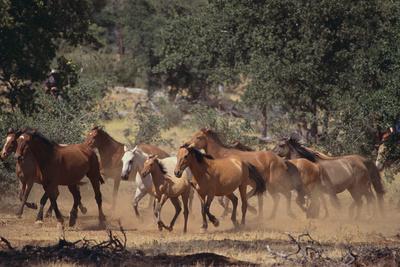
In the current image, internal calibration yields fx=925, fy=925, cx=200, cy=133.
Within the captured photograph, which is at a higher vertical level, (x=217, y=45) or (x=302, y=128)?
(x=217, y=45)

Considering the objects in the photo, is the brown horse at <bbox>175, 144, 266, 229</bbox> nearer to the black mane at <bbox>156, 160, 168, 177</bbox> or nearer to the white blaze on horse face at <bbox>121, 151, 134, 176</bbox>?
the black mane at <bbox>156, 160, 168, 177</bbox>

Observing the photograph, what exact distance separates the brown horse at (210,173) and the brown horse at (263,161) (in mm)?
1400

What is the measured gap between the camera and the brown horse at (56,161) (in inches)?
717

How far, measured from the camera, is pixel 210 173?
18562mm

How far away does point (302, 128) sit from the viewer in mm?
30359

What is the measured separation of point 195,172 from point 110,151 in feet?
16.8

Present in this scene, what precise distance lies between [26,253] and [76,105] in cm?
1493

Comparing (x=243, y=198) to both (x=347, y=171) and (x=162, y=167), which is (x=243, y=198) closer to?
(x=162, y=167)

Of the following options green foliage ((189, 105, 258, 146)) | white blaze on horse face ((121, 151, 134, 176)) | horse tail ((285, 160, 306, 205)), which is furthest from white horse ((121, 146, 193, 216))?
green foliage ((189, 105, 258, 146))

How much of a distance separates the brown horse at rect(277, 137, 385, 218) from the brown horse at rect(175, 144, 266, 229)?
11.1ft

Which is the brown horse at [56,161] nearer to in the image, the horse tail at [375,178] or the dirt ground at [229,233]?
the dirt ground at [229,233]

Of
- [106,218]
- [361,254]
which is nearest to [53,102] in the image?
[106,218]

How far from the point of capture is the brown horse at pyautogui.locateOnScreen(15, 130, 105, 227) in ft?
59.8

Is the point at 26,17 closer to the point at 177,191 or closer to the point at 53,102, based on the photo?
the point at 177,191
